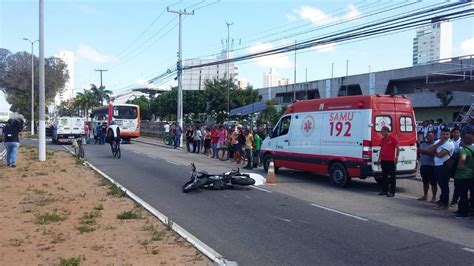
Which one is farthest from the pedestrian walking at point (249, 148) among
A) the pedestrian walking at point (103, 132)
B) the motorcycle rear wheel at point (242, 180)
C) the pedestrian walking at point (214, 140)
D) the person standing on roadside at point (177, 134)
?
the pedestrian walking at point (103, 132)

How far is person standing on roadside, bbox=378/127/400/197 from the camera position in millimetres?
12219

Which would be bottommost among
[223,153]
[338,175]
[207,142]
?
[223,153]

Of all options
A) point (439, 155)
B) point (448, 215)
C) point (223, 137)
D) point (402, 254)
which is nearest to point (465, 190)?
point (448, 215)

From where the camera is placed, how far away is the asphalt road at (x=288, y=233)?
6.66 metres

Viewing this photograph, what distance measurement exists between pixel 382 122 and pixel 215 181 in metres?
4.80

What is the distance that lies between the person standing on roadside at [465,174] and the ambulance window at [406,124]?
3.79m

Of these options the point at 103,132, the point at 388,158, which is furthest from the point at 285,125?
the point at 103,132

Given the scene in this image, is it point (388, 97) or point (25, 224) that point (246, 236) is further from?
point (388, 97)

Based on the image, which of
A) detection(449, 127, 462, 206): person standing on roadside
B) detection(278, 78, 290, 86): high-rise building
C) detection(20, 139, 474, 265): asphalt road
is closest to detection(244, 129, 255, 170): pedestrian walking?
detection(20, 139, 474, 265): asphalt road

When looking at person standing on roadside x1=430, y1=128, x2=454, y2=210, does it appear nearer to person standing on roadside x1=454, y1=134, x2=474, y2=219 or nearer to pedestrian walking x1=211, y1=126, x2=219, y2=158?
person standing on roadside x1=454, y1=134, x2=474, y2=219

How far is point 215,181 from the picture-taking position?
41.8 feet

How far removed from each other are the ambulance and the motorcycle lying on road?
8.71ft

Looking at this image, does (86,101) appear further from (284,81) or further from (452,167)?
(452,167)

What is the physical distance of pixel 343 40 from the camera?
19219 millimetres
